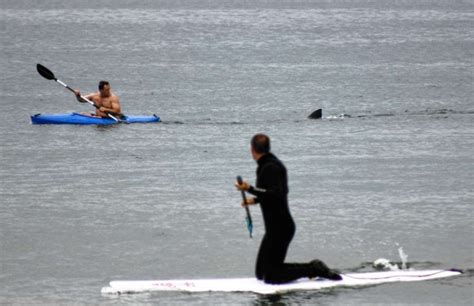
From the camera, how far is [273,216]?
15727 mm

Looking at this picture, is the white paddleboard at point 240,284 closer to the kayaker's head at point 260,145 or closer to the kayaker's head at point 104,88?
the kayaker's head at point 260,145

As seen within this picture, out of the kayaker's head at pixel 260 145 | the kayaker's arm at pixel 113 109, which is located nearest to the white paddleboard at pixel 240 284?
the kayaker's head at pixel 260 145

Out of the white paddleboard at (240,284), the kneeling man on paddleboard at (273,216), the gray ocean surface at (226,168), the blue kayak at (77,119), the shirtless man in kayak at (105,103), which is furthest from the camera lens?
the blue kayak at (77,119)

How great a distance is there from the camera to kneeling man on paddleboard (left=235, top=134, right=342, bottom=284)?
51.1 feet

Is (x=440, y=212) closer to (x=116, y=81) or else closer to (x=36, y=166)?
(x=36, y=166)

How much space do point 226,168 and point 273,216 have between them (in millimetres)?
10057

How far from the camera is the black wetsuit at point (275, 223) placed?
1558 centimetres

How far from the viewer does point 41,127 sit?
32.5 meters

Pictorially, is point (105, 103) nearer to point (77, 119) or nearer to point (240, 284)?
point (77, 119)

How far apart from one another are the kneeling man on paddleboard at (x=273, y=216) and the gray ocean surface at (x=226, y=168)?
1.06 ft

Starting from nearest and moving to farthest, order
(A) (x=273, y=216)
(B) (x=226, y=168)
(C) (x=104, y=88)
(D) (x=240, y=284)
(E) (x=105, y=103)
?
(A) (x=273, y=216) < (D) (x=240, y=284) < (B) (x=226, y=168) < (C) (x=104, y=88) < (E) (x=105, y=103)

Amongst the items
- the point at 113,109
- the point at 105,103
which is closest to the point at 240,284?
the point at 113,109

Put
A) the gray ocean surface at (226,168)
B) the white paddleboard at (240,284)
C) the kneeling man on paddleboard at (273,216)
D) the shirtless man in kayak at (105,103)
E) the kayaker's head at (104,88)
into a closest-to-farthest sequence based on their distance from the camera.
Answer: the kneeling man on paddleboard at (273,216), the white paddleboard at (240,284), the gray ocean surface at (226,168), the kayaker's head at (104,88), the shirtless man in kayak at (105,103)

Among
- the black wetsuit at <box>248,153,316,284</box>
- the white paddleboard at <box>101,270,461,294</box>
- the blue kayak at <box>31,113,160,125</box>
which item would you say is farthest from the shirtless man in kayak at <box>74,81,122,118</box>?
the black wetsuit at <box>248,153,316,284</box>
